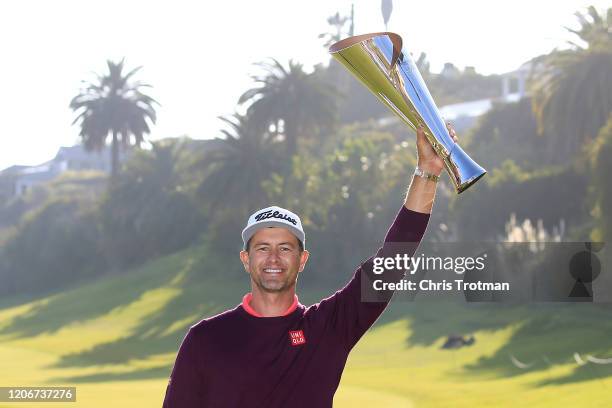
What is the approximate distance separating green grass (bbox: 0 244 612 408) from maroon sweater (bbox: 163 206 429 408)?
62.4 ft

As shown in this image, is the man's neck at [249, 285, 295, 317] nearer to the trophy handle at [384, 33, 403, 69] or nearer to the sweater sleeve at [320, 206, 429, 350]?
the sweater sleeve at [320, 206, 429, 350]

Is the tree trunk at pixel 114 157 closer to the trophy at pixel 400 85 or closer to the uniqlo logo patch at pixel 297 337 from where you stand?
the uniqlo logo patch at pixel 297 337

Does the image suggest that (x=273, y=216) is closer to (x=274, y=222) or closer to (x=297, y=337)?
(x=274, y=222)

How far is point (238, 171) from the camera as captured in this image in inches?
2625

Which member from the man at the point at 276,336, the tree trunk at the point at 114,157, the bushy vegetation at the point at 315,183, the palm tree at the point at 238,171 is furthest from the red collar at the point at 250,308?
the tree trunk at the point at 114,157

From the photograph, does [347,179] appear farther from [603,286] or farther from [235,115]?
[603,286]

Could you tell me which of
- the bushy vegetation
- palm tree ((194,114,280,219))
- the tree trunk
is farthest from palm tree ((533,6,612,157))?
the tree trunk

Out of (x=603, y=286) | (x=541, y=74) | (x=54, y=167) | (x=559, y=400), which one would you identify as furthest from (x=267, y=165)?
(x=54, y=167)

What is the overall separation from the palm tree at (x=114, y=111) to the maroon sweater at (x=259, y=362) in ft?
281

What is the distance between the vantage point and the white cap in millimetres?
5570

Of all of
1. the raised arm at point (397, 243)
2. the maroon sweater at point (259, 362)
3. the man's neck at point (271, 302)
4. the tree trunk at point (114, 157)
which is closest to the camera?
the raised arm at point (397, 243)

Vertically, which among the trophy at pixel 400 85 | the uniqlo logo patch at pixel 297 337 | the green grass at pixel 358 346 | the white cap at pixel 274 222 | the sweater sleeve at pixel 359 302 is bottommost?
the green grass at pixel 358 346

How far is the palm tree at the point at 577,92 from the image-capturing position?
52.0 metres

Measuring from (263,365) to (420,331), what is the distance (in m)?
42.9
